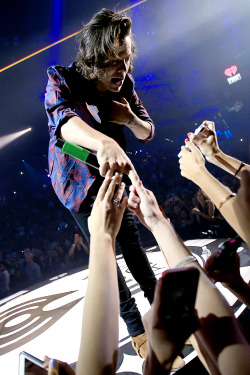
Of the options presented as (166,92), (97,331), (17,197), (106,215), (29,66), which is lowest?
(97,331)

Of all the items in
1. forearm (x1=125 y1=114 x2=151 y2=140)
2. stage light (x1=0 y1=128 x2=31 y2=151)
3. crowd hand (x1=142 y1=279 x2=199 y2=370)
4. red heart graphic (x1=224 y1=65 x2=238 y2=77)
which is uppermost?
red heart graphic (x1=224 y1=65 x2=238 y2=77)

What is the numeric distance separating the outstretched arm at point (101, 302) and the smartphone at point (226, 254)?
0.33 metres

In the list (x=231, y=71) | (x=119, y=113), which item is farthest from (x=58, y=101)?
(x=231, y=71)

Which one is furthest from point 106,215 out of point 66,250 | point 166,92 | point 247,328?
point 166,92

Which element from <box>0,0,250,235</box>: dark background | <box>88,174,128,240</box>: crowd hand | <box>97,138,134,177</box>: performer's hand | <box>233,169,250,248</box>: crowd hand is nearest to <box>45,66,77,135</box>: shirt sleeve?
<box>97,138,134,177</box>: performer's hand

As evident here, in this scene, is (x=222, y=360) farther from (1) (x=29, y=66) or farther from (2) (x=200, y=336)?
(1) (x=29, y=66)

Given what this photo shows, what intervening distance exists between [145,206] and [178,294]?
0.40 metres

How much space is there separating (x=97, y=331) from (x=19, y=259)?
7.27m

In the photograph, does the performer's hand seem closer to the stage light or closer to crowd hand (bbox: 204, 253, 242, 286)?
crowd hand (bbox: 204, 253, 242, 286)

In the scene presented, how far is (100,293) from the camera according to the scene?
52cm

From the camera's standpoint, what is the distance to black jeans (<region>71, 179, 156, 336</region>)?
4.14 ft

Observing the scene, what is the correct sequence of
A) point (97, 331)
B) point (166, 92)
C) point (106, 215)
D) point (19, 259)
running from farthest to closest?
point (166, 92), point (19, 259), point (106, 215), point (97, 331)

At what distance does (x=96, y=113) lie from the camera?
4.48 ft

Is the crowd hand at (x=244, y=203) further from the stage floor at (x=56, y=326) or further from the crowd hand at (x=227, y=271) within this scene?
the stage floor at (x=56, y=326)
